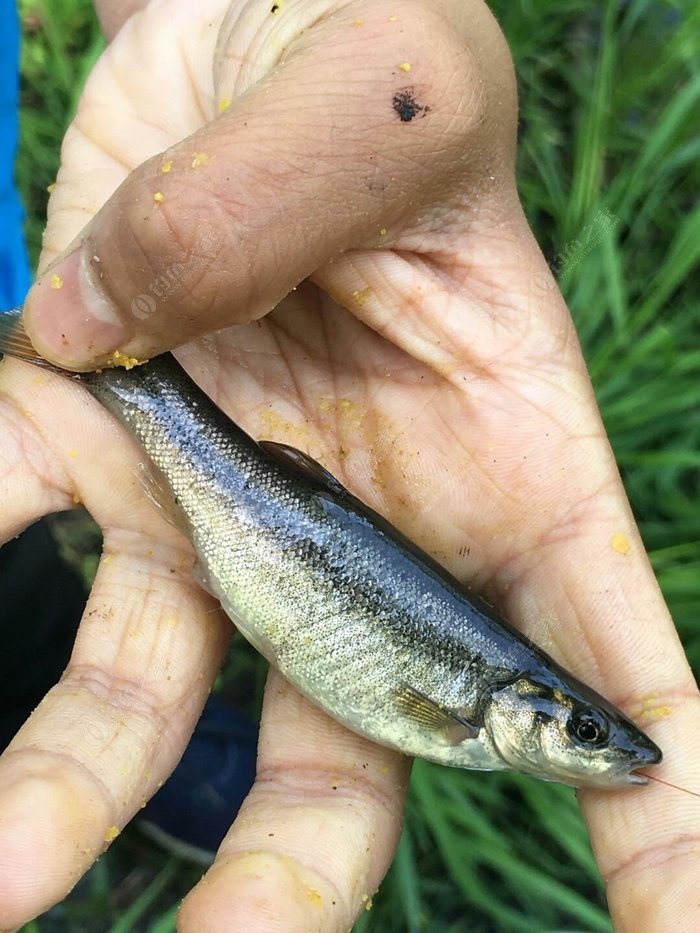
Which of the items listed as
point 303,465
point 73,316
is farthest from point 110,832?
point 73,316

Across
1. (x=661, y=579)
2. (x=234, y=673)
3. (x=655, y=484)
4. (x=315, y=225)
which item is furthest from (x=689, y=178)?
(x=234, y=673)

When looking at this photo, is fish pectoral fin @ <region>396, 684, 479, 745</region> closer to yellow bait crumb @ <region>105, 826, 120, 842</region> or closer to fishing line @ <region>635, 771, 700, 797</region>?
fishing line @ <region>635, 771, 700, 797</region>

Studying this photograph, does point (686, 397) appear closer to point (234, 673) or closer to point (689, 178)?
point (689, 178)

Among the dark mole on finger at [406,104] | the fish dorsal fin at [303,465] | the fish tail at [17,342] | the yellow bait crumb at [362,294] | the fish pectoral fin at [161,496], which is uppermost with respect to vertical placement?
the dark mole on finger at [406,104]

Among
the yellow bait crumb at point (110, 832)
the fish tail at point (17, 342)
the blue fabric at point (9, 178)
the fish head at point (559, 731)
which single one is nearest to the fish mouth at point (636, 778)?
the fish head at point (559, 731)

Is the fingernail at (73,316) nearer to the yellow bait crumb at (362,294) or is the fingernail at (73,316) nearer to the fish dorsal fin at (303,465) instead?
the fish dorsal fin at (303,465)

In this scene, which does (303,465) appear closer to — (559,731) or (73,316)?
(73,316)
